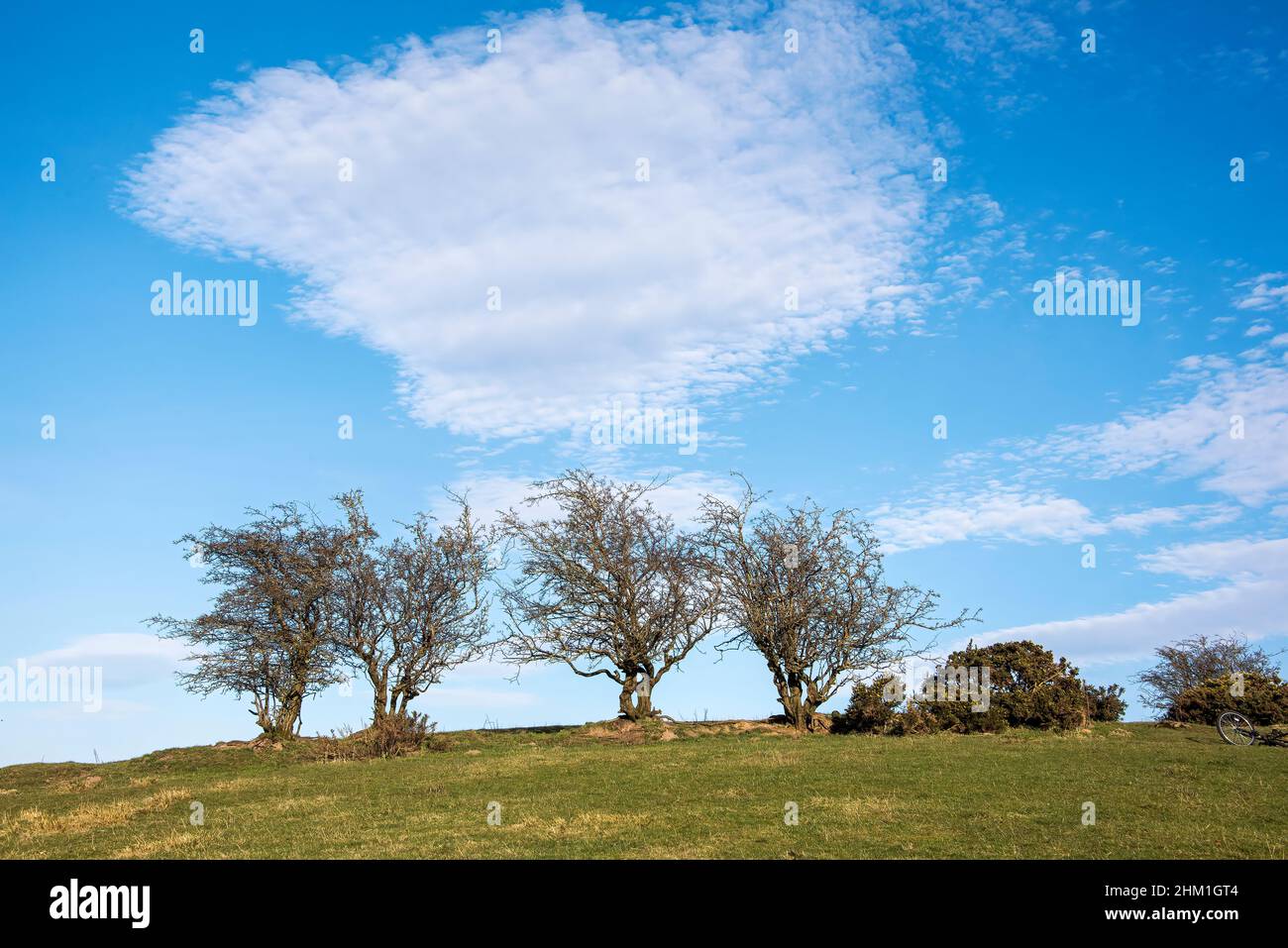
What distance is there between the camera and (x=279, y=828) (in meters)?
18.8

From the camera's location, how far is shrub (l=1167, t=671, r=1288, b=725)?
39.8m

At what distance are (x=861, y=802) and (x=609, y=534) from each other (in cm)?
2500

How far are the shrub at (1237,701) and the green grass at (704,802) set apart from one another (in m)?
8.89

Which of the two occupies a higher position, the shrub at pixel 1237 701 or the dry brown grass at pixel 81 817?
the dry brown grass at pixel 81 817

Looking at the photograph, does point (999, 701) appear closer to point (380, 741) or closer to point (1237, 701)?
point (1237, 701)

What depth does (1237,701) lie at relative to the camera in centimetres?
4097

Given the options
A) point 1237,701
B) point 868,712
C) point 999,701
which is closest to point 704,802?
point 868,712

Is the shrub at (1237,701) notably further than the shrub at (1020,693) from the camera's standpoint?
Yes

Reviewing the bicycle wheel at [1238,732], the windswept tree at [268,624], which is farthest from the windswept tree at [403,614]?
the bicycle wheel at [1238,732]

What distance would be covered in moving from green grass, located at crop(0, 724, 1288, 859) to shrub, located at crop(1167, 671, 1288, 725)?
8888 mm

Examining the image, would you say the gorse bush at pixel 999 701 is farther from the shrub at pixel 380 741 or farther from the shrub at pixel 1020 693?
the shrub at pixel 380 741

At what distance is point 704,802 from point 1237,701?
31.7 meters

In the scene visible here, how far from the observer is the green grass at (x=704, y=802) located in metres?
15.7
